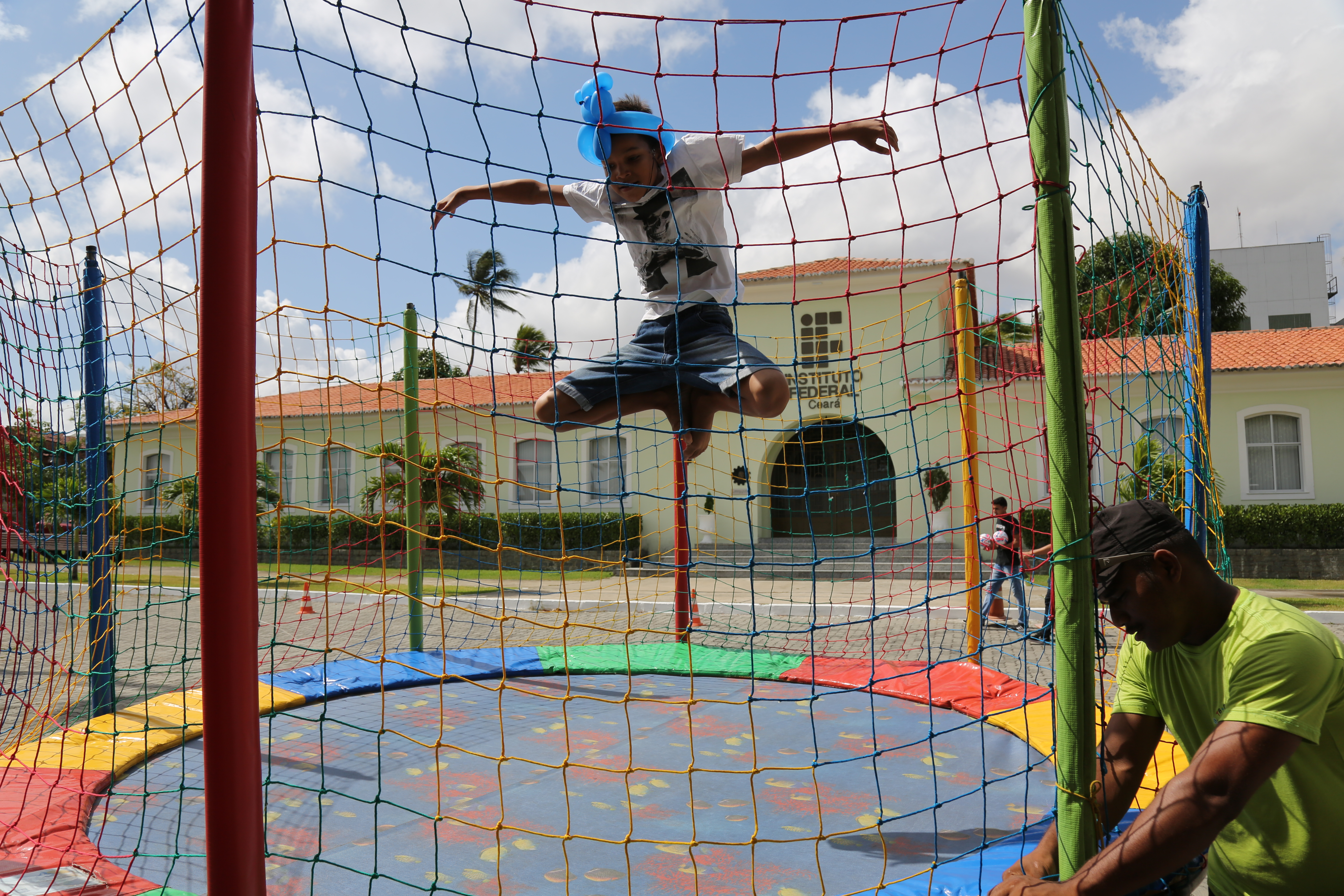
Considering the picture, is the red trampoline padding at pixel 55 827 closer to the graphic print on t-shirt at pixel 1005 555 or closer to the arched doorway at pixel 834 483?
the graphic print on t-shirt at pixel 1005 555

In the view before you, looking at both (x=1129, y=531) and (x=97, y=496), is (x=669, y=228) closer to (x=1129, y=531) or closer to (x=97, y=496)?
(x=1129, y=531)

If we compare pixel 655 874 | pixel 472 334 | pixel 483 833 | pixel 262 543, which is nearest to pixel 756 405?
pixel 472 334

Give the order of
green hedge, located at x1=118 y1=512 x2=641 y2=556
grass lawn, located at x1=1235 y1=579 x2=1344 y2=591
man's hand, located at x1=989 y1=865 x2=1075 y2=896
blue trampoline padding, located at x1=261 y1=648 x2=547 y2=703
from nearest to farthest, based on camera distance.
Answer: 1. man's hand, located at x1=989 y1=865 x2=1075 y2=896
2. blue trampoline padding, located at x1=261 y1=648 x2=547 y2=703
3. grass lawn, located at x1=1235 y1=579 x2=1344 y2=591
4. green hedge, located at x1=118 y1=512 x2=641 y2=556

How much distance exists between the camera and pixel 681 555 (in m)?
5.75

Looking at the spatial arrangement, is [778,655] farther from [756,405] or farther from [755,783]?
[756,405]

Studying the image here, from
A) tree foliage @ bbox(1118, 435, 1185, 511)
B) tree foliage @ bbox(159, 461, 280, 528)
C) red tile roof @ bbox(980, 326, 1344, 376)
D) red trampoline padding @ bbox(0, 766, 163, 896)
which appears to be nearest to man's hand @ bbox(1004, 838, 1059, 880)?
tree foliage @ bbox(1118, 435, 1185, 511)

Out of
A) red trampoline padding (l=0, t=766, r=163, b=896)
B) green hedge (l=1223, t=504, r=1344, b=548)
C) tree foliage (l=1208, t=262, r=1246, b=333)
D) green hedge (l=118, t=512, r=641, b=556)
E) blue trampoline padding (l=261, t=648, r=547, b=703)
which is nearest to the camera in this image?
red trampoline padding (l=0, t=766, r=163, b=896)

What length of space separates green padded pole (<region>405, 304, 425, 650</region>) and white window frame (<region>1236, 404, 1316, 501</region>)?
13.4 meters

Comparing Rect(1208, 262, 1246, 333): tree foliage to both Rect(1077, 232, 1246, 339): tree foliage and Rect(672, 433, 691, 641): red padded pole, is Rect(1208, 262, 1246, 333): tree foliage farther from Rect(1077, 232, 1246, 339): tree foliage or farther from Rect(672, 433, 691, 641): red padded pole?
Rect(1077, 232, 1246, 339): tree foliage

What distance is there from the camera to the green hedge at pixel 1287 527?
503 inches

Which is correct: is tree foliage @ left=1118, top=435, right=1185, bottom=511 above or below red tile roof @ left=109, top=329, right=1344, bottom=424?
below

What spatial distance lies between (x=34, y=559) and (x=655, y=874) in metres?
3.31

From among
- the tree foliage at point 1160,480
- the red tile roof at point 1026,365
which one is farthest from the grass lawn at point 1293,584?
the tree foliage at point 1160,480

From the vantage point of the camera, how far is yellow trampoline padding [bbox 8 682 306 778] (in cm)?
330
